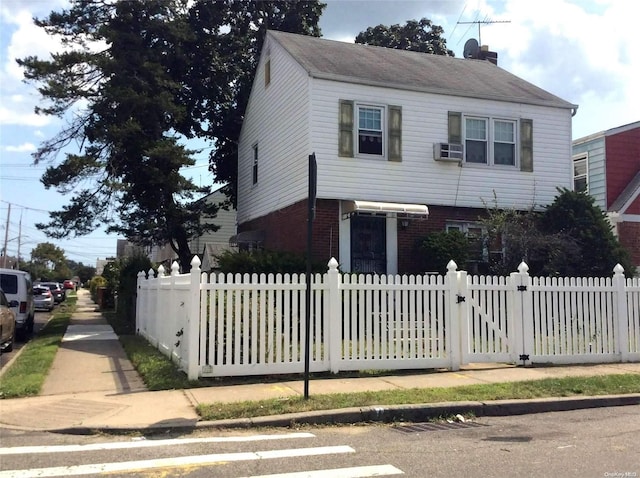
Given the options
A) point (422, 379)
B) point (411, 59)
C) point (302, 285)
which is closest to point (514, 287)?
point (422, 379)

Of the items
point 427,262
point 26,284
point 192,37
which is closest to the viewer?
point 427,262

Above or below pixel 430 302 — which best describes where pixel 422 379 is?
below

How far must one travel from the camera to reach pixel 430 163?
1639 cm

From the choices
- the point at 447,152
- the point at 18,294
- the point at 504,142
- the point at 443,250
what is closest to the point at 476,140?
the point at 504,142

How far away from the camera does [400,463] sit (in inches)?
217

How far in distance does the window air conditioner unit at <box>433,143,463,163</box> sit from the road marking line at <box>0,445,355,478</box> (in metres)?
11.4

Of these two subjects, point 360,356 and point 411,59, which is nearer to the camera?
point 360,356

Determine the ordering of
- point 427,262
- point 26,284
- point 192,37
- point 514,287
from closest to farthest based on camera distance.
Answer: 1. point 514,287
2. point 427,262
3. point 26,284
4. point 192,37

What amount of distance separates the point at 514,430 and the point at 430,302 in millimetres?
3484

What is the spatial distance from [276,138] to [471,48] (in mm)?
10314

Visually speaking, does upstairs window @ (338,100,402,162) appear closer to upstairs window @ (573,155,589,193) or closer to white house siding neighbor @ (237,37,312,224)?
white house siding neighbor @ (237,37,312,224)

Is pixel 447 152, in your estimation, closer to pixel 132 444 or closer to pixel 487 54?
pixel 487 54

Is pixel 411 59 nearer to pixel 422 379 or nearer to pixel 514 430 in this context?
pixel 422 379

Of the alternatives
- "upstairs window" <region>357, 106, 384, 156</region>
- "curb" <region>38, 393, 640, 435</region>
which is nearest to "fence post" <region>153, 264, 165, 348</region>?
"curb" <region>38, 393, 640, 435</region>
